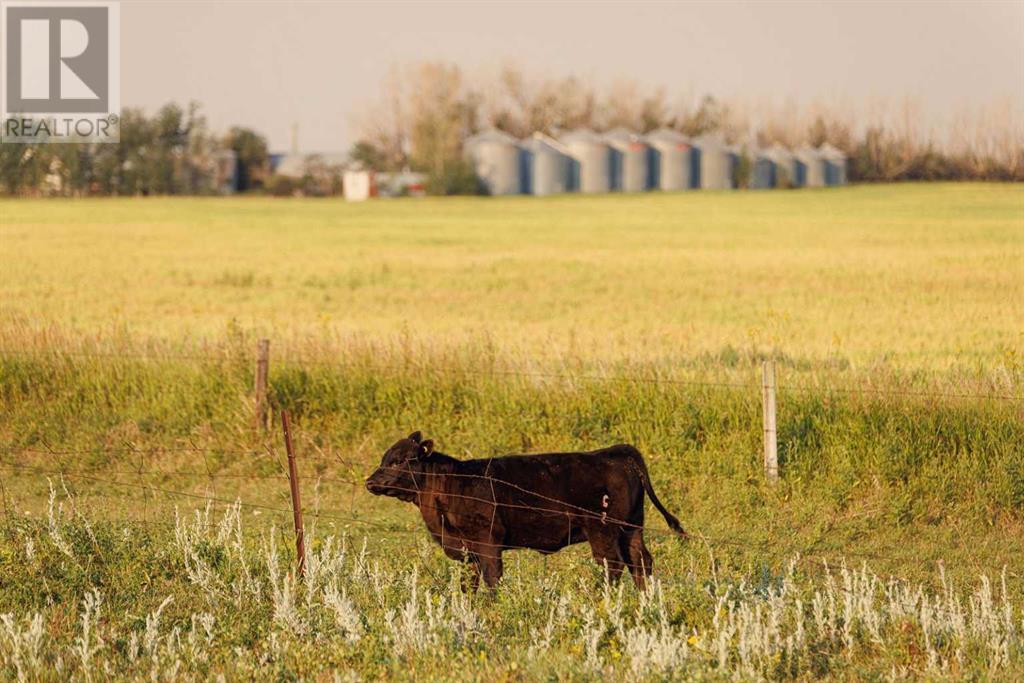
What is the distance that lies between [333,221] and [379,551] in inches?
2325

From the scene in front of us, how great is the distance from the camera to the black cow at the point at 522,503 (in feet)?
26.6

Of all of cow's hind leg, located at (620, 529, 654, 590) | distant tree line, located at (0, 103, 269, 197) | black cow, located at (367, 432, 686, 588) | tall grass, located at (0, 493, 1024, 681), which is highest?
distant tree line, located at (0, 103, 269, 197)

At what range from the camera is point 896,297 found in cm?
2903

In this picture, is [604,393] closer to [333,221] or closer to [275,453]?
[275,453]

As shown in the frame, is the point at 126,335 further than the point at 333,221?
No

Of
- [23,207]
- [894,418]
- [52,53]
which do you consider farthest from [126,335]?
[23,207]

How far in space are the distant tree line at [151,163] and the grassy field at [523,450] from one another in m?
59.5

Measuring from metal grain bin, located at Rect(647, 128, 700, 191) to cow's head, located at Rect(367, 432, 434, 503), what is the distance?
4318 inches

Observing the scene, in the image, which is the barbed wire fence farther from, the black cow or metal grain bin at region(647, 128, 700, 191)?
metal grain bin at region(647, 128, 700, 191)

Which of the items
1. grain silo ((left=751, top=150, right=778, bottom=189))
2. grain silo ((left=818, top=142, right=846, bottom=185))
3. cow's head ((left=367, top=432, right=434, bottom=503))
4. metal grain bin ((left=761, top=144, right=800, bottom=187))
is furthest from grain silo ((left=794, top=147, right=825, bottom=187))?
cow's head ((left=367, top=432, right=434, bottom=503))

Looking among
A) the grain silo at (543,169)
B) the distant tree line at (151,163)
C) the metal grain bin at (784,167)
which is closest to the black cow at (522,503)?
the distant tree line at (151,163)

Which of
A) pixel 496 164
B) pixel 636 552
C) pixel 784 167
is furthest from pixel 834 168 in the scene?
pixel 636 552

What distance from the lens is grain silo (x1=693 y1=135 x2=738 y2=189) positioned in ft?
379

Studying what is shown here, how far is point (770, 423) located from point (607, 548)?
382 centimetres
